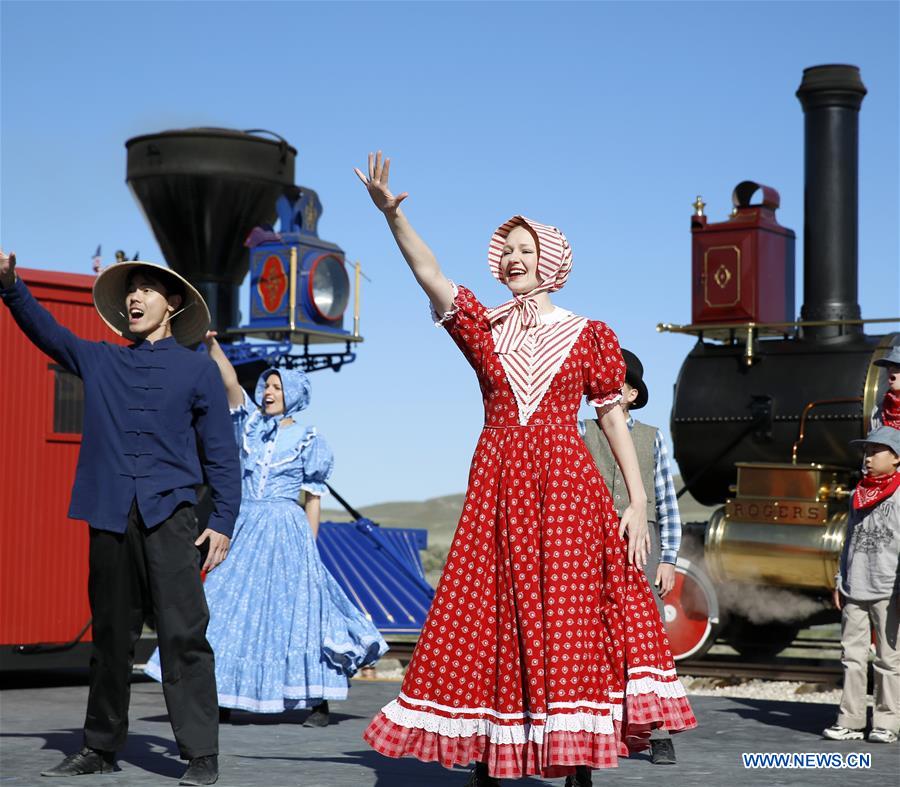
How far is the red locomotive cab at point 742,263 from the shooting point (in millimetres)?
11773

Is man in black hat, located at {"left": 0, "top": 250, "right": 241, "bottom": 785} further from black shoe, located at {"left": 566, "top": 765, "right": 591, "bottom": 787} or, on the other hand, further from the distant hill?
the distant hill

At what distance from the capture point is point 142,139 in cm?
2362

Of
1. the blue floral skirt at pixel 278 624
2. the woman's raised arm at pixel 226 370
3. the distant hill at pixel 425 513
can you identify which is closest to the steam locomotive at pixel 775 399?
the blue floral skirt at pixel 278 624

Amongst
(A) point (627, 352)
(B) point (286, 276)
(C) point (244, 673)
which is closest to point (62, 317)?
(C) point (244, 673)

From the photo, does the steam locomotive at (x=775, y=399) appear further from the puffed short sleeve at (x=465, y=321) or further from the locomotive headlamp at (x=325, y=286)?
the locomotive headlamp at (x=325, y=286)

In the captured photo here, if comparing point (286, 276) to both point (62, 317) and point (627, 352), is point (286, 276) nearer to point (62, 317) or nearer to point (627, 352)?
point (62, 317)

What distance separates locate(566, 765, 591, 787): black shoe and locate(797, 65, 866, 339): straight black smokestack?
7513 mm

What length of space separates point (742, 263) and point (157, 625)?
7198mm

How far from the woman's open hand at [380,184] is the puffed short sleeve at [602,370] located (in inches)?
30.7

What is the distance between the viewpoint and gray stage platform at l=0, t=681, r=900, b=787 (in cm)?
571

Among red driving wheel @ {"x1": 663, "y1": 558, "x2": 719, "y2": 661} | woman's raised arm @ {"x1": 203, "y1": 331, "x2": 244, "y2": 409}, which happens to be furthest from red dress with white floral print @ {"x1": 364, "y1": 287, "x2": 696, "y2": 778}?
red driving wheel @ {"x1": 663, "y1": 558, "x2": 719, "y2": 661}

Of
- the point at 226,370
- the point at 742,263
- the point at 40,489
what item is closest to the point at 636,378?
the point at 226,370

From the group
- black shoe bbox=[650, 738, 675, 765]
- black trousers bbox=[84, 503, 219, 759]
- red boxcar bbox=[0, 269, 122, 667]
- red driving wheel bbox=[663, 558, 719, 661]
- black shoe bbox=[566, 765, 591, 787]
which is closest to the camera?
black shoe bbox=[566, 765, 591, 787]

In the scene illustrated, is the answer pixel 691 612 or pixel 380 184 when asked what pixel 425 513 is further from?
pixel 380 184
